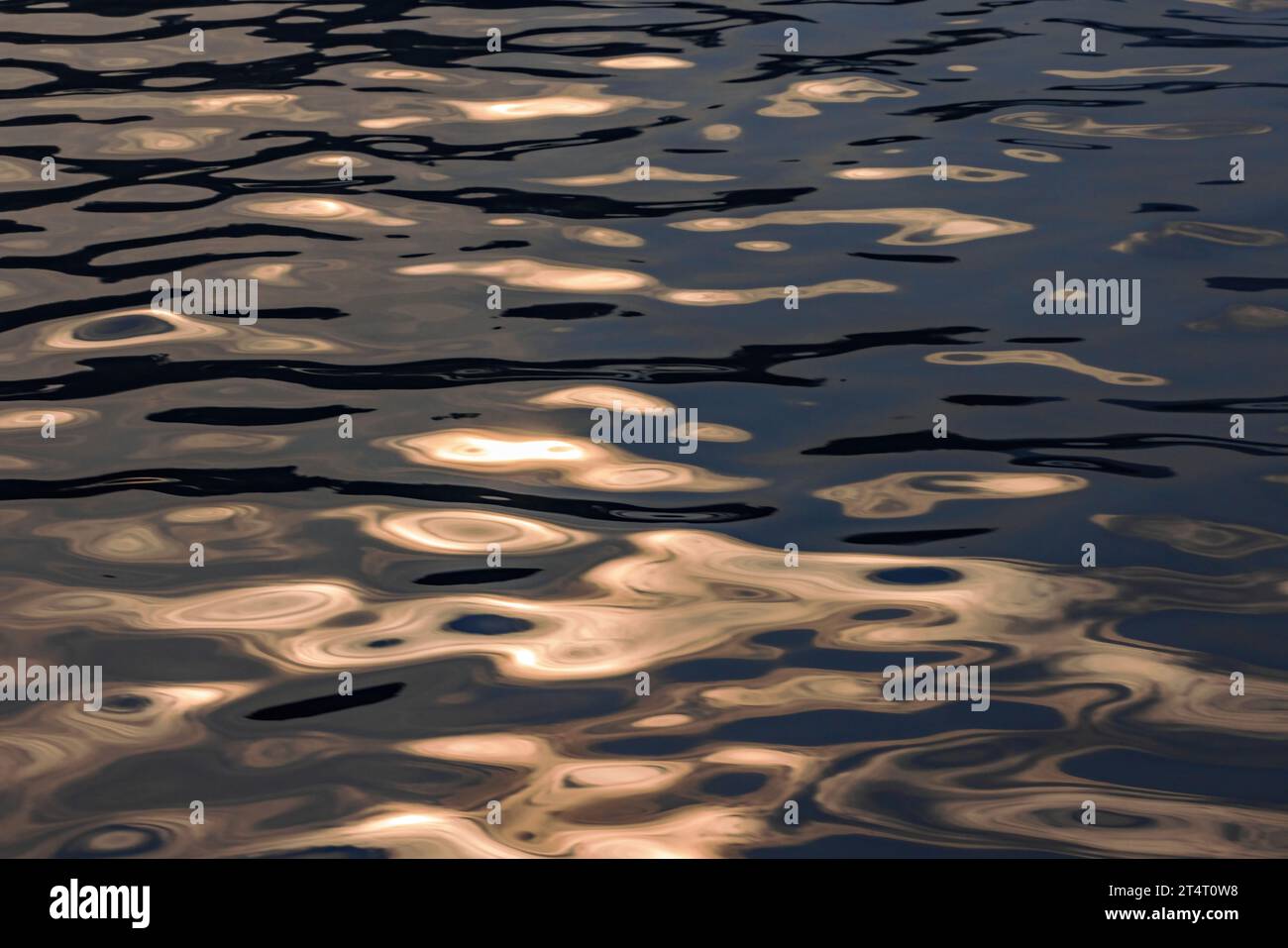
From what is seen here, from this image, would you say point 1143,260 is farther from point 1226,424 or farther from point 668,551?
point 668,551

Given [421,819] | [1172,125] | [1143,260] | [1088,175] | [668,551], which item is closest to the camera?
[421,819]

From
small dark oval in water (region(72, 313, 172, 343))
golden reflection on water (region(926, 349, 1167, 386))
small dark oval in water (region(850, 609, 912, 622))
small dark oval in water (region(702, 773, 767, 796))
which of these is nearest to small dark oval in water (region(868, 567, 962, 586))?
small dark oval in water (region(850, 609, 912, 622))

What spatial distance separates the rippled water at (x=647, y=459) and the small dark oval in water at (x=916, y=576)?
21 millimetres

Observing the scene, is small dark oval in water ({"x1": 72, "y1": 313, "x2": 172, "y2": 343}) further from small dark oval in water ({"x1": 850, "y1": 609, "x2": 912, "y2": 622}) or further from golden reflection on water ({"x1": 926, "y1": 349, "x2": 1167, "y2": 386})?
small dark oval in water ({"x1": 850, "y1": 609, "x2": 912, "y2": 622})

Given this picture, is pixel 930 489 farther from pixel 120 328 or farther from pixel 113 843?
pixel 120 328

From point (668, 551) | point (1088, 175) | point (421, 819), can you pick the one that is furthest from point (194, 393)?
point (1088, 175)

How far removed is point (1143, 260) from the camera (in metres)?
5.35

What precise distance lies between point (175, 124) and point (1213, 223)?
4.52 metres

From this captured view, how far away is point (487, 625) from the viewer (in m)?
3.51

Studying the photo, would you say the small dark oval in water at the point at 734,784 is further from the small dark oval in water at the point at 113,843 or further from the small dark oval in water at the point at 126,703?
the small dark oval in water at the point at 126,703

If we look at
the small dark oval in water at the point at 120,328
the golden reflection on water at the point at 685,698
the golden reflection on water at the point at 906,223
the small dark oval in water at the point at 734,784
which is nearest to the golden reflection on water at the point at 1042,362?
the golden reflection on water at the point at 906,223

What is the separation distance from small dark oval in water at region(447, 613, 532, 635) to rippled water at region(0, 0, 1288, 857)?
0.01 meters

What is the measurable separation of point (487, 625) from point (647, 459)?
0.92 metres
